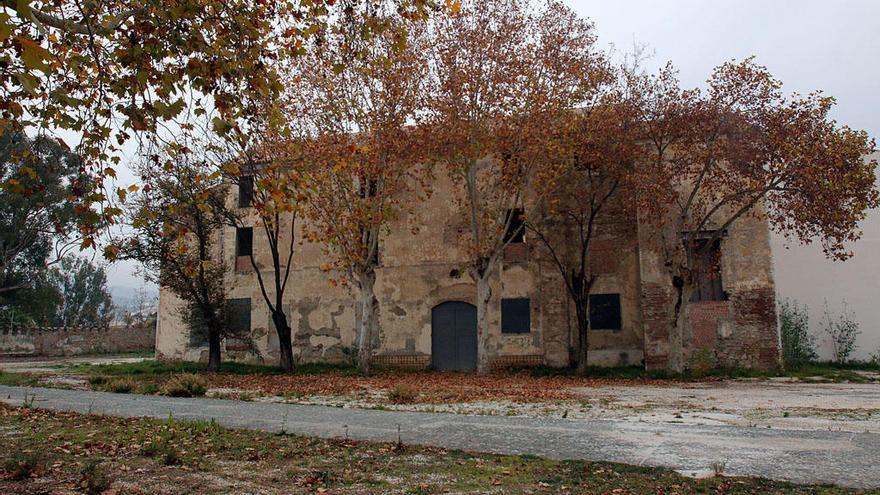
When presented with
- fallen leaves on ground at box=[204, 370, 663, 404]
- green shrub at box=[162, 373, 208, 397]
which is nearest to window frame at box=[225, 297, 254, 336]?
fallen leaves on ground at box=[204, 370, 663, 404]

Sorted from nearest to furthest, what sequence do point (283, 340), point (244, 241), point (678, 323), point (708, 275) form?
point (678, 323)
point (708, 275)
point (283, 340)
point (244, 241)

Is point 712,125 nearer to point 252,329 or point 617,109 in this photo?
point 617,109

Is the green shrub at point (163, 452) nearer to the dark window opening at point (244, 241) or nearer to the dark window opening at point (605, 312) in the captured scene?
the dark window opening at point (605, 312)

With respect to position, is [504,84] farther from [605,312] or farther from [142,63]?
[142,63]

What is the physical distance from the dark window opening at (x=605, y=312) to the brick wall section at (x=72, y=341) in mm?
29569

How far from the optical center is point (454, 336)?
870 inches

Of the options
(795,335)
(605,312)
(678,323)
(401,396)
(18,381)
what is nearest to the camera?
(401,396)

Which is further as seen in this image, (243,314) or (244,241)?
(244,241)

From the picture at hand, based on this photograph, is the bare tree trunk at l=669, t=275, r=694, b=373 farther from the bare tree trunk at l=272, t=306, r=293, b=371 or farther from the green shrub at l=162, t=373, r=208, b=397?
the green shrub at l=162, t=373, r=208, b=397

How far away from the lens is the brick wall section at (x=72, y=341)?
35875mm

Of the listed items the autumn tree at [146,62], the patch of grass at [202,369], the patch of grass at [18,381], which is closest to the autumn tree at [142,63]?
the autumn tree at [146,62]

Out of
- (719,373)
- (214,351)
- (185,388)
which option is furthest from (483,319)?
(185,388)

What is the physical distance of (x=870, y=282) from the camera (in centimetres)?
2234

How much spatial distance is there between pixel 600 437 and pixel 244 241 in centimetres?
2009
